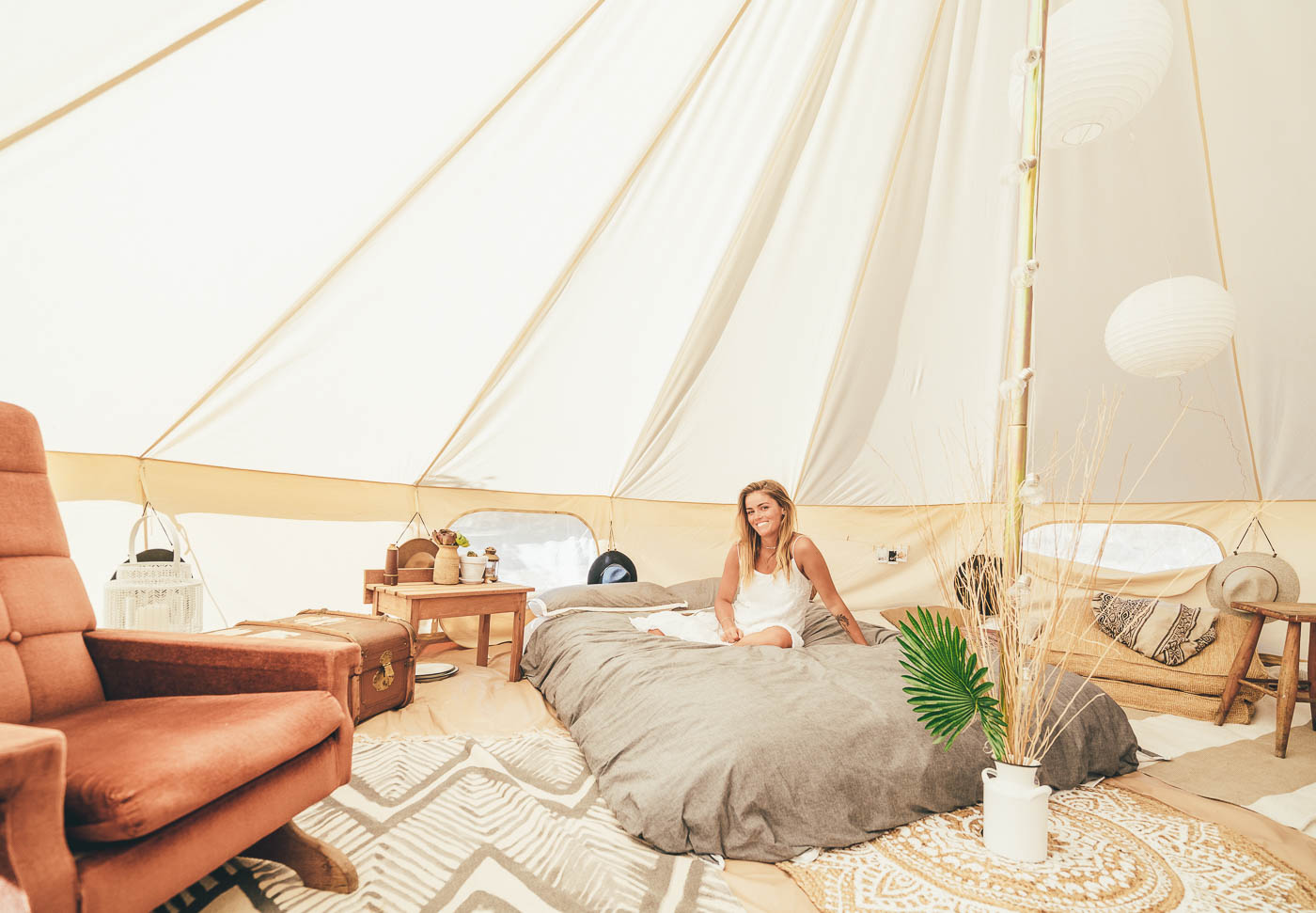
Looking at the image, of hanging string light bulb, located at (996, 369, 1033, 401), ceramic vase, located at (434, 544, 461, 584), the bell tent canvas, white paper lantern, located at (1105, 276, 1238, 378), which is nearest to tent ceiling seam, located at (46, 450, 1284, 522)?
the bell tent canvas

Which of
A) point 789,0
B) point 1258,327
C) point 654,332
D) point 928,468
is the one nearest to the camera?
point 789,0

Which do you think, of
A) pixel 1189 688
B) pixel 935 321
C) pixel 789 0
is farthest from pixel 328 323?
pixel 1189 688

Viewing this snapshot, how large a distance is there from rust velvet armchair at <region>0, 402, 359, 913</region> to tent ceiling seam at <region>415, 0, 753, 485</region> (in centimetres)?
224

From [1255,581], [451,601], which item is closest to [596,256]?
[451,601]

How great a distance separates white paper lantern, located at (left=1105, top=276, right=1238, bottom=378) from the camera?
249cm

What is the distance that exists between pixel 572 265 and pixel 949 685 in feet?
9.11

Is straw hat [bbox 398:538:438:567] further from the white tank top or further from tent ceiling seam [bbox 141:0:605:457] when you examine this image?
the white tank top

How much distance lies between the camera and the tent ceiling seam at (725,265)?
8.97 feet

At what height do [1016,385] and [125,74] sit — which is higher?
[125,74]

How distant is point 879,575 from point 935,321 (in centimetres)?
245

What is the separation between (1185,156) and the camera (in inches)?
125

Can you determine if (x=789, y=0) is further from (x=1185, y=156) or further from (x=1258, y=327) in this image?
(x=1258, y=327)

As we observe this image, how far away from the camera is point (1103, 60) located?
2.00 metres

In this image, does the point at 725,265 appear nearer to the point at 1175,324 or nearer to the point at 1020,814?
the point at 1175,324
